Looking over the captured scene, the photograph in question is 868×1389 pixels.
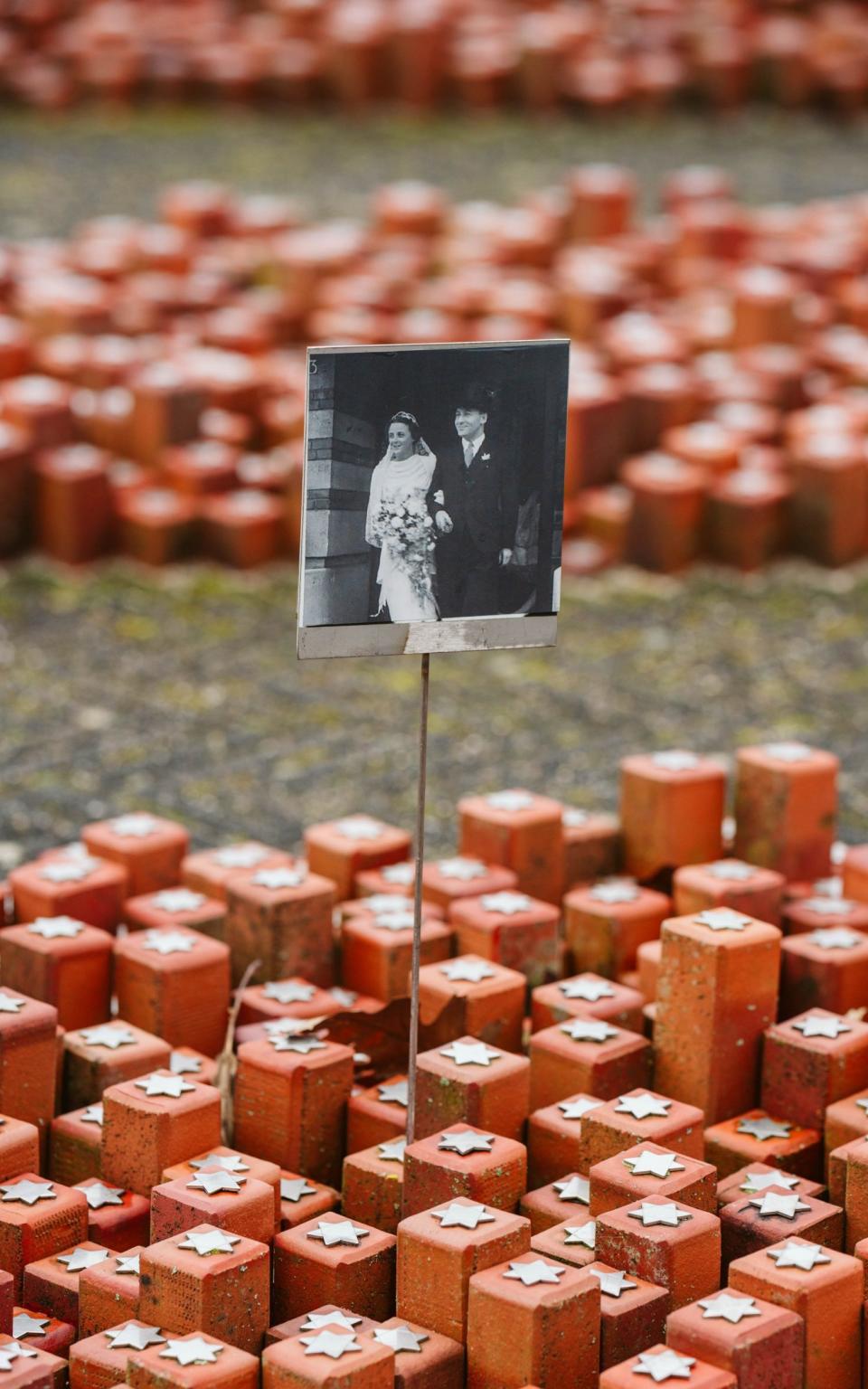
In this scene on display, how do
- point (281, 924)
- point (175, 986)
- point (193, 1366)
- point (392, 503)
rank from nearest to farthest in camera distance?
point (193, 1366) < point (392, 503) < point (175, 986) < point (281, 924)

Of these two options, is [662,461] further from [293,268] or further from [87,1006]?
[87,1006]

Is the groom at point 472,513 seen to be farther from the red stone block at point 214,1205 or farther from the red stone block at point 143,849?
the red stone block at point 143,849

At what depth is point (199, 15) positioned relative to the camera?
463 inches

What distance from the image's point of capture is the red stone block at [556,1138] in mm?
2580

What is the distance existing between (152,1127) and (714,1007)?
69 cm

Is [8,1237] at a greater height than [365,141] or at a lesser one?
lesser

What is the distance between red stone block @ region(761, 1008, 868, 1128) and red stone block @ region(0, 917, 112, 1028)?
85 cm

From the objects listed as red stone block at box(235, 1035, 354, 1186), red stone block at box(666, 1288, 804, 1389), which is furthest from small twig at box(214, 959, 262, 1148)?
red stone block at box(666, 1288, 804, 1389)

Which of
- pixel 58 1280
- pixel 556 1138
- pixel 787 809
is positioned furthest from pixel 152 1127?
pixel 787 809

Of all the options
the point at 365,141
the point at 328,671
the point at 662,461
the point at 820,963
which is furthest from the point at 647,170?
the point at 820,963

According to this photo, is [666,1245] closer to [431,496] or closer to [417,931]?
[417,931]

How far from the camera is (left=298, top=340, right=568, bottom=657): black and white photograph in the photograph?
2.41m

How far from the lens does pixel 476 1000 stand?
2773 mm

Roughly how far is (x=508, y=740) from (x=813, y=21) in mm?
8270
